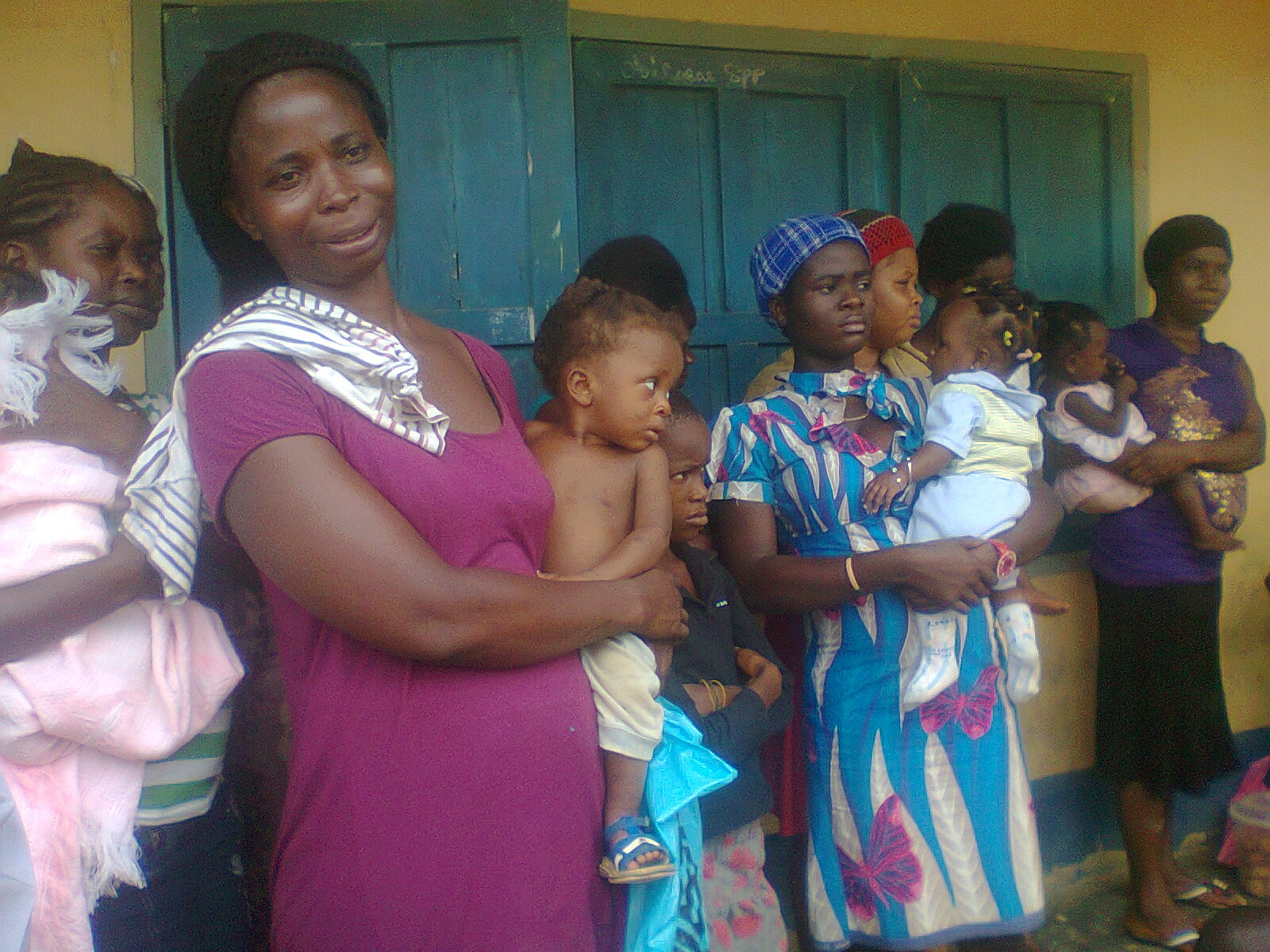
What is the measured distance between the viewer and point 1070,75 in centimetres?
390

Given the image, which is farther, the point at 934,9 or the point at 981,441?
the point at 934,9

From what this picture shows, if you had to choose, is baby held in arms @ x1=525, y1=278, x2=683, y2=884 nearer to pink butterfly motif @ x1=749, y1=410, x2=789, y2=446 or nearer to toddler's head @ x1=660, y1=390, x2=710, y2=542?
toddler's head @ x1=660, y1=390, x2=710, y2=542

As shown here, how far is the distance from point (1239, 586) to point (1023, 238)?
172 centimetres

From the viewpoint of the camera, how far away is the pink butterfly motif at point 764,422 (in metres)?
2.43

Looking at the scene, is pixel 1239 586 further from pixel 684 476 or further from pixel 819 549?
pixel 684 476

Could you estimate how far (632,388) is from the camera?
2014 millimetres

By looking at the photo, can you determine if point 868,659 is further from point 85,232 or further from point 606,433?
point 85,232

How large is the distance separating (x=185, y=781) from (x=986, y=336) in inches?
85.2

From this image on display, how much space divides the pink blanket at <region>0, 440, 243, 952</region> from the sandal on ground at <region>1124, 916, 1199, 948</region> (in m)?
3.17

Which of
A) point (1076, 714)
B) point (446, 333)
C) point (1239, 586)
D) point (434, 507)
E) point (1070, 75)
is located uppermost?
point (1070, 75)

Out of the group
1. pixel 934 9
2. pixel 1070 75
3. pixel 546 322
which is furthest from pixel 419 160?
pixel 1070 75

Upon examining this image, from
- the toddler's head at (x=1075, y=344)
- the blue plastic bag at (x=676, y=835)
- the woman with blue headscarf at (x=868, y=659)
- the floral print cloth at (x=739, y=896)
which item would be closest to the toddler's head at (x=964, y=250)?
the toddler's head at (x=1075, y=344)

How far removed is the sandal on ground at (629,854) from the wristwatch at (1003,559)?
1.20 metres

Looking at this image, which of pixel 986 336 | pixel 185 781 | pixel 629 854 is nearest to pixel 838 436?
pixel 986 336
